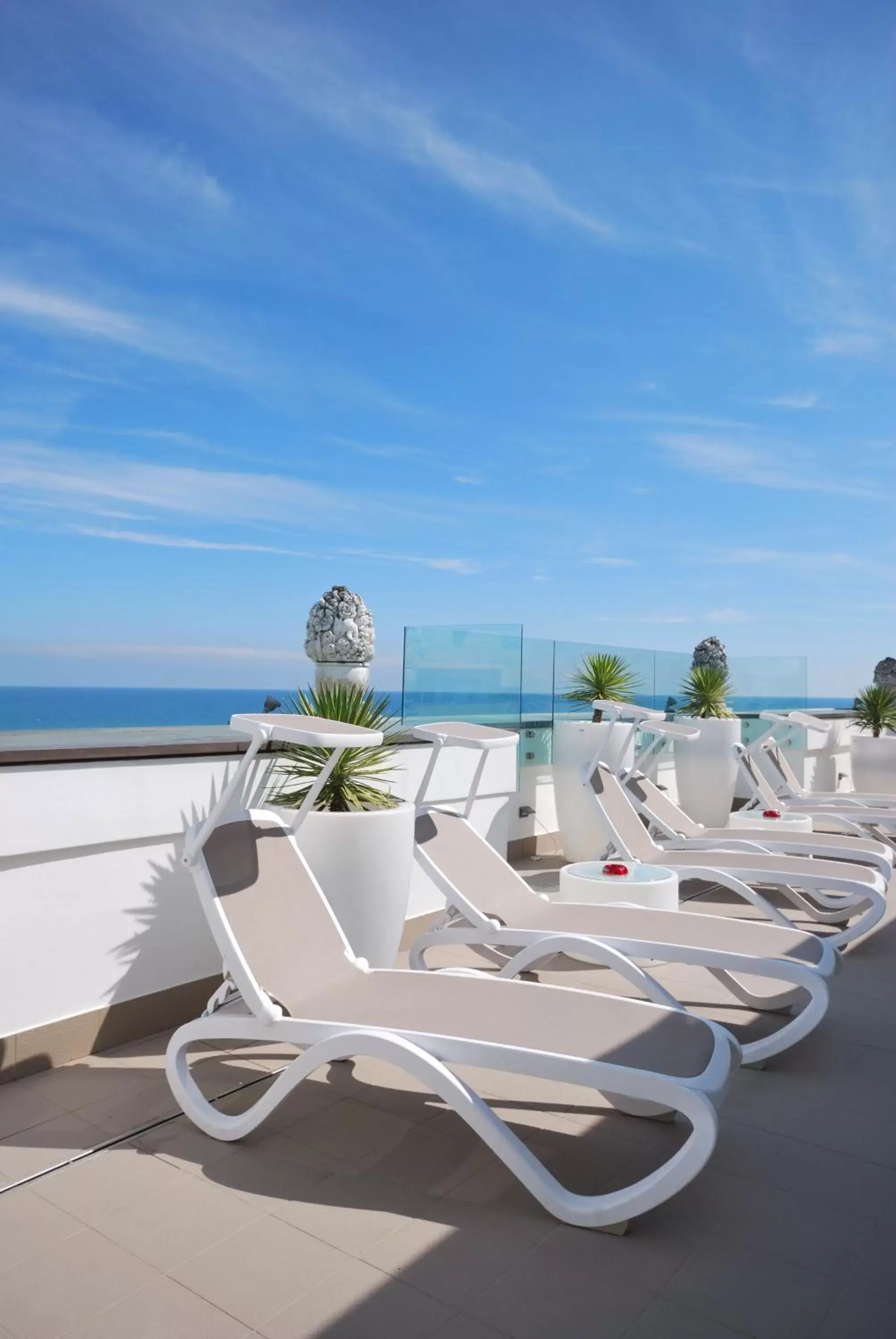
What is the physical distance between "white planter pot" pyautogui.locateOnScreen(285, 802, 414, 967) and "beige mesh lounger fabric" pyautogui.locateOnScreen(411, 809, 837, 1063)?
0.24m

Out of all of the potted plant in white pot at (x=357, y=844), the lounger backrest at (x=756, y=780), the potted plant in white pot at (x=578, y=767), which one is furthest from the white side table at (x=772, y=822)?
the potted plant in white pot at (x=357, y=844)

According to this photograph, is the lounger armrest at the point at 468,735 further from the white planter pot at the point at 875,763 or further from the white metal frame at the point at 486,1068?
the white planter pot at the point at 875,763

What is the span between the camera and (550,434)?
90.1ft

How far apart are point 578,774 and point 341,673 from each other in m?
2.53

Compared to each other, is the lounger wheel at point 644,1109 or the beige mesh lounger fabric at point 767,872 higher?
the beige mesh lounger fabric at point 767,872

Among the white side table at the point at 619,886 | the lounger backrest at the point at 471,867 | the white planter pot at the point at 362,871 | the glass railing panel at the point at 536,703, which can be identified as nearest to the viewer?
the white planter pot at the point at 362,871

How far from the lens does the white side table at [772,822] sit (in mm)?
6984

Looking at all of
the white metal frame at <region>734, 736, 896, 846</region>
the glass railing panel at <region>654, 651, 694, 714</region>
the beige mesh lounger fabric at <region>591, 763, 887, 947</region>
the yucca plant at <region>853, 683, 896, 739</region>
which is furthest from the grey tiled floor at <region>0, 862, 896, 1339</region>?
the yucca plant at <region>853, 683, 896, 739</region>

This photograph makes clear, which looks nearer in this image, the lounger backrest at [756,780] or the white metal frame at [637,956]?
the white metal frame at [637,956]

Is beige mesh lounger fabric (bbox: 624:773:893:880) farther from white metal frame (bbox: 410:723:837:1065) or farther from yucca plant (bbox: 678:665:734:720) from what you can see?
yucca plant (bbox: 678:665:734:720)

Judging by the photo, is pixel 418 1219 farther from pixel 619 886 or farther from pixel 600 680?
pixel 600 680

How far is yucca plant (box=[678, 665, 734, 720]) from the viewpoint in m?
9.37

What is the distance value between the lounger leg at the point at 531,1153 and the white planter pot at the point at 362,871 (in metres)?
1.26

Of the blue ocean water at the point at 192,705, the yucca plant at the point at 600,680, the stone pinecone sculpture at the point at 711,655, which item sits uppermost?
the stone pinecone sculpture at the point at 711,655
